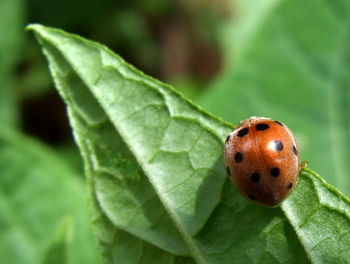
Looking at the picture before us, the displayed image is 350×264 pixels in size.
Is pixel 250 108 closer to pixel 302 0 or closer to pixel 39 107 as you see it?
pixel 302 0

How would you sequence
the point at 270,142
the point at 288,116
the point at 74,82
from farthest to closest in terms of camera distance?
1. the point at 288,116
2. the point at 270,142
3. the point at 74,82

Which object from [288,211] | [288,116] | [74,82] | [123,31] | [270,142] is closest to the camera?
[288,211]

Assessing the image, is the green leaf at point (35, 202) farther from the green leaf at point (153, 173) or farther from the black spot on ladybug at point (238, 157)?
the black spot on ladybug at point (238, 157)

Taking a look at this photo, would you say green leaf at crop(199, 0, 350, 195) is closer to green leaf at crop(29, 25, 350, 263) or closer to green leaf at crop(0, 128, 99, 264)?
green leaf at crop(0, 128, 99, 264)

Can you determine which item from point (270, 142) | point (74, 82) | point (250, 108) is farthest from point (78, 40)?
point (250, 108)

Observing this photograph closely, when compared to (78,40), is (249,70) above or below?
below

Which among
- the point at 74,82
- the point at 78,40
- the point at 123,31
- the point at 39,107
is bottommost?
the point at 39,107

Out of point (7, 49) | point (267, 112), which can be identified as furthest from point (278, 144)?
point (7, 49)

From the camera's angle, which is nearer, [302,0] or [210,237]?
[210,237]
